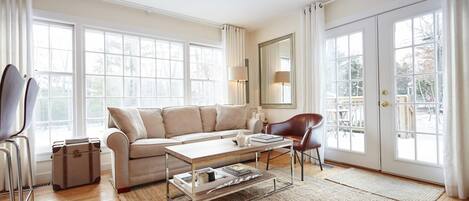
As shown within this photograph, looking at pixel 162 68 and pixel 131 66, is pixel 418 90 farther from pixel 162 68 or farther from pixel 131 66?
pixel 131 66

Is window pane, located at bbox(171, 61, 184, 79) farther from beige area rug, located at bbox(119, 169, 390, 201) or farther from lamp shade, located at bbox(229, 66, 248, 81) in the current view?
beige area rug, located at bbox(119, 169, 390, 201)

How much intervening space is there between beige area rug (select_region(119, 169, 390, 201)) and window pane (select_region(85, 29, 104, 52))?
209cm

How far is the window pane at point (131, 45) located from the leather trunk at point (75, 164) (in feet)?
4.87

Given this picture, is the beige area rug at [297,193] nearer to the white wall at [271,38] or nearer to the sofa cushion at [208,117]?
the sofa cushion at [208,117]

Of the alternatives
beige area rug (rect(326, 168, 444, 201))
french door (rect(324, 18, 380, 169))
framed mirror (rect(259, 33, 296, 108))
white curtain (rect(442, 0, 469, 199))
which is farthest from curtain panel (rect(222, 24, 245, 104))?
white curtain (rect(442, 0, 469, 199))

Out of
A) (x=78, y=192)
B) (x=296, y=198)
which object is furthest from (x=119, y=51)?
(x=296, y=198)

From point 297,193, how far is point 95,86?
9.93 ft

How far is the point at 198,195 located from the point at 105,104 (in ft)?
7.52

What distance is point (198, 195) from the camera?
6.15ft

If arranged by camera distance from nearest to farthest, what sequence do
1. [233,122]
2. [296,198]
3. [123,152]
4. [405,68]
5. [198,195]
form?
[198,195] < [296,198] < [123,152] < [405,68] < [233,122]

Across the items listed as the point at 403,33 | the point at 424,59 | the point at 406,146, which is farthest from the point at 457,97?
the point at 403,33

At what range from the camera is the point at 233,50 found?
444cm

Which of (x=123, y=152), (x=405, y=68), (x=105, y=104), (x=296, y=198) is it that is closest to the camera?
(x=296, y=198)

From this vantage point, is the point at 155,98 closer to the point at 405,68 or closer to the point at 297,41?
the point at 297,41
